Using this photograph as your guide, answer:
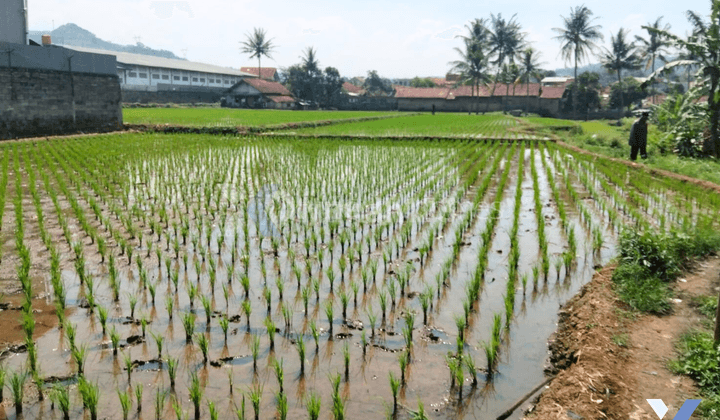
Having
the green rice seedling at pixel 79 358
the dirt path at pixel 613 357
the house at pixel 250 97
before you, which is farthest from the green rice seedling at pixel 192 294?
the house at pixel 250 97

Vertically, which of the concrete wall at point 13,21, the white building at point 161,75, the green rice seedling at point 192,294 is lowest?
the green rice seedling at point 192,294

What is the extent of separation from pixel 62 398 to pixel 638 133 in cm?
1370

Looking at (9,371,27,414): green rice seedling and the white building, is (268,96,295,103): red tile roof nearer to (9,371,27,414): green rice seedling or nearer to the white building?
the white building

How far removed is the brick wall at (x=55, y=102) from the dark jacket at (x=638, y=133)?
18.0m

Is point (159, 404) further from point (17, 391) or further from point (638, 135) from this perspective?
→ point (638, 135)

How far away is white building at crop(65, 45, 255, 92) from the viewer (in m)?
44.7

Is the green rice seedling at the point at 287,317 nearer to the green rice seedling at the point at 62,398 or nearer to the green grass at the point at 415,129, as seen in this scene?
the green rice seedling at the point at 62,398

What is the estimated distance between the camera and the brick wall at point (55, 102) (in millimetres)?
17672

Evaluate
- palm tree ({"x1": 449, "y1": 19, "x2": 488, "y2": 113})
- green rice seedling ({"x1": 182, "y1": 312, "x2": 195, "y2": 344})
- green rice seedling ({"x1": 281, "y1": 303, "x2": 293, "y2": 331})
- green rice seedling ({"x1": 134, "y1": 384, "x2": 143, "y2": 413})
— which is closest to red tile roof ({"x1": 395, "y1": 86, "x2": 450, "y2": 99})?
palm tree ({"x1": 449, "y1": 19, "x2": 488, "y2": 113})

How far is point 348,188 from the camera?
9.80 metres

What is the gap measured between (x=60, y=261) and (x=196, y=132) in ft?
54.4

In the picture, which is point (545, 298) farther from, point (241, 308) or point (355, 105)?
point (355, 105)

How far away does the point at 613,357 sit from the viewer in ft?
11.7

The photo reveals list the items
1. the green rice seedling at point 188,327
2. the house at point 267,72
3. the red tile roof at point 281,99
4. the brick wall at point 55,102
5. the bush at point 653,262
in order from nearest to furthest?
the green rice seedling at point 188,327
the bush at point 653,262
the brick wall at point 55,102
the red tile roof at point 281,99
the house at point 267,72
